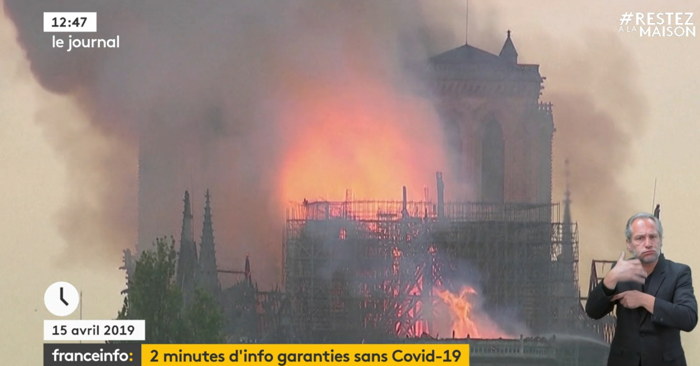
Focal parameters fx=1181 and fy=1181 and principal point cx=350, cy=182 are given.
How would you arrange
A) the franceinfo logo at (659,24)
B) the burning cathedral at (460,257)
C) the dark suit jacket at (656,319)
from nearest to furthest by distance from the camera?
the dark suit jacket at (656,319) → the franceinfo logo at (659,24) → the burning cathedral at (460,257)

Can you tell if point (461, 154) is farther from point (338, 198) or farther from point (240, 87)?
point (240, 87)

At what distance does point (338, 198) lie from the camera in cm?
532

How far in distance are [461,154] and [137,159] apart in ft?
4.76

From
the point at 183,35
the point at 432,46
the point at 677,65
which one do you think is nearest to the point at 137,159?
the point at 183,35

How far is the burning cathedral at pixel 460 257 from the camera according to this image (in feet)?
17.2

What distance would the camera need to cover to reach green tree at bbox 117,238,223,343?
17.4 ft

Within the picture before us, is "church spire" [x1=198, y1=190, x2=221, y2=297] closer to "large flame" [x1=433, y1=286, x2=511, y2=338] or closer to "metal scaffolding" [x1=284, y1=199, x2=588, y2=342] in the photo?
"metal scaffolding" [x1=284, y1=199, x2=588, y2=342]

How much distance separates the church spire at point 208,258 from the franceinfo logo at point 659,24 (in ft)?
6.54

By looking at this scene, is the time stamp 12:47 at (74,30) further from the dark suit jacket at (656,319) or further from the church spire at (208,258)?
the dark suit jacket at (656,319)

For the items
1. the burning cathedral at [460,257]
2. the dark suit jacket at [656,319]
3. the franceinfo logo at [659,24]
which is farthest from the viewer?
the burning cathedral at [460,257]
